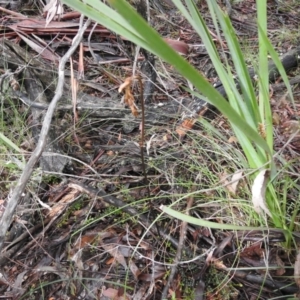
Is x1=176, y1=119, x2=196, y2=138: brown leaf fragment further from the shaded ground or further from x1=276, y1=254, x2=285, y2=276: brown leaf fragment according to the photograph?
x1=276, y1=254, x2=285, y2=276: brown leaf fragment

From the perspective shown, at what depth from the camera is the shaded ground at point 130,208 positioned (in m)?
0.86

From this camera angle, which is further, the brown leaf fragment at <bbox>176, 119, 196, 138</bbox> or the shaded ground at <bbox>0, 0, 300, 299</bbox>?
the brown leaf fragment at <bbox>176, 119, 196, 138</bbox>

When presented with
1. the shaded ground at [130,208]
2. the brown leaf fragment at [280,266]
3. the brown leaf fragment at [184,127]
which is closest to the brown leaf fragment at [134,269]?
the shaded ground at [130,208]

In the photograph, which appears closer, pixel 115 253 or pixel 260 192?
pixel 260 192

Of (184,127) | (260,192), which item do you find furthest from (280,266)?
(184,127)

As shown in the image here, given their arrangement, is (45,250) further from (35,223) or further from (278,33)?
(278,33)

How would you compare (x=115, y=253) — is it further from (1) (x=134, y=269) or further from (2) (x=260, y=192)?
(2) (x=260, y=192)

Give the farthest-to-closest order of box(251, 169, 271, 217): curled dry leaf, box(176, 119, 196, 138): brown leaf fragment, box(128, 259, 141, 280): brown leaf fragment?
box(176, 119, 196, 138): brown leaf fragment, box(128, 259, 141, 280): brown leaf fragment, box(251, 169, 271, 217): curled dry leaf

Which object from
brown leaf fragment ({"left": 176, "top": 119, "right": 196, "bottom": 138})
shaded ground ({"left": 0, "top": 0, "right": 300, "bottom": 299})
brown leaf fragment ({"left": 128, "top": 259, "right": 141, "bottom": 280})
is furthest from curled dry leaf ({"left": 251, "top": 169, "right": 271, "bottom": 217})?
brown leaf fragment ({"left": 176, "top": 119, "right": 196, "bottom": 138})

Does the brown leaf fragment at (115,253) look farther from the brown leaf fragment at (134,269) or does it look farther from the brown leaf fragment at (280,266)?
the brown leaf fragment at (280,266)

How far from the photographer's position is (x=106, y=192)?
1066 mm

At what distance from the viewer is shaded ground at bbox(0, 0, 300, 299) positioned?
0.86m

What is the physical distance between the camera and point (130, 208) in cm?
99

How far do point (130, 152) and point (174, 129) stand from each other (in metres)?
0.16
